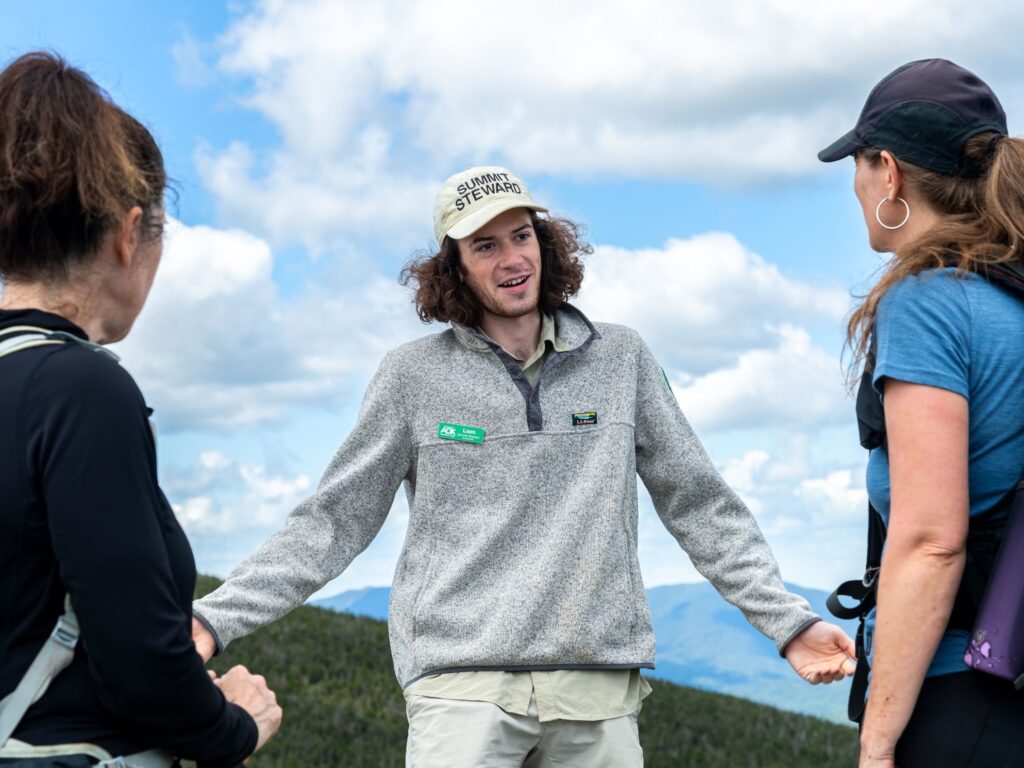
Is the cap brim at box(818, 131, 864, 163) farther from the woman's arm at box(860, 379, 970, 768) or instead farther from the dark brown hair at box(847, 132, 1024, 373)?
the woman's arm at box(860, 379, 970, 768)

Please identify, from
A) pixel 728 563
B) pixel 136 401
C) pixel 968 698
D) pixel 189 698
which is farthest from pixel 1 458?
pixel 728 563

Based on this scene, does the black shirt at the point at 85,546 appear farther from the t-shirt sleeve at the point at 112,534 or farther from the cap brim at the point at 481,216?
the cap brim at the point at 481,216

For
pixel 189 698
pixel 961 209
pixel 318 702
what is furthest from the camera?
Result: pixel 318 702

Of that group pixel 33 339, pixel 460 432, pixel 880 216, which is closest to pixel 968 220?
pixel 880 216

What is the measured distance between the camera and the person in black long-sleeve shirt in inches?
89.0

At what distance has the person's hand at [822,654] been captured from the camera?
4.44m

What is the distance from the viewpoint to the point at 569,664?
14.2 feet

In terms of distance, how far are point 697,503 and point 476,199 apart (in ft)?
4.82

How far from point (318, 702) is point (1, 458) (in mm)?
12304

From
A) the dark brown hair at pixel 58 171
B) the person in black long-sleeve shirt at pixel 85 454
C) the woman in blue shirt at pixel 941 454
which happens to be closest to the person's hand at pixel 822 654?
the woman in blue shirt at pixel 941 454

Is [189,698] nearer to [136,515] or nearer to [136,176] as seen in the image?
[136,515]

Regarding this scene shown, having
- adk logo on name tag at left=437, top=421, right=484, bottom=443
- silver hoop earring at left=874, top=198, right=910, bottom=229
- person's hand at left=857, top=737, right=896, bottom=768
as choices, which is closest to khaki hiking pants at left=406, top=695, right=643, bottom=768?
adk logo on name tag at left=437, top=421, right=484, bottom=443

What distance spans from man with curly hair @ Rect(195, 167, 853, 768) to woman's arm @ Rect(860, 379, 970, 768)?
1.44 metres

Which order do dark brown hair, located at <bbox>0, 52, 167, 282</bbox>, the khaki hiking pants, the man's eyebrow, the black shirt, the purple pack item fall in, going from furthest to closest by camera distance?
the man's eyebrow → the khaki hiking pants → the purple pack item → dark brown hair, located at <bbox>0, 52, 167, 282</bbox> → the black shirt
